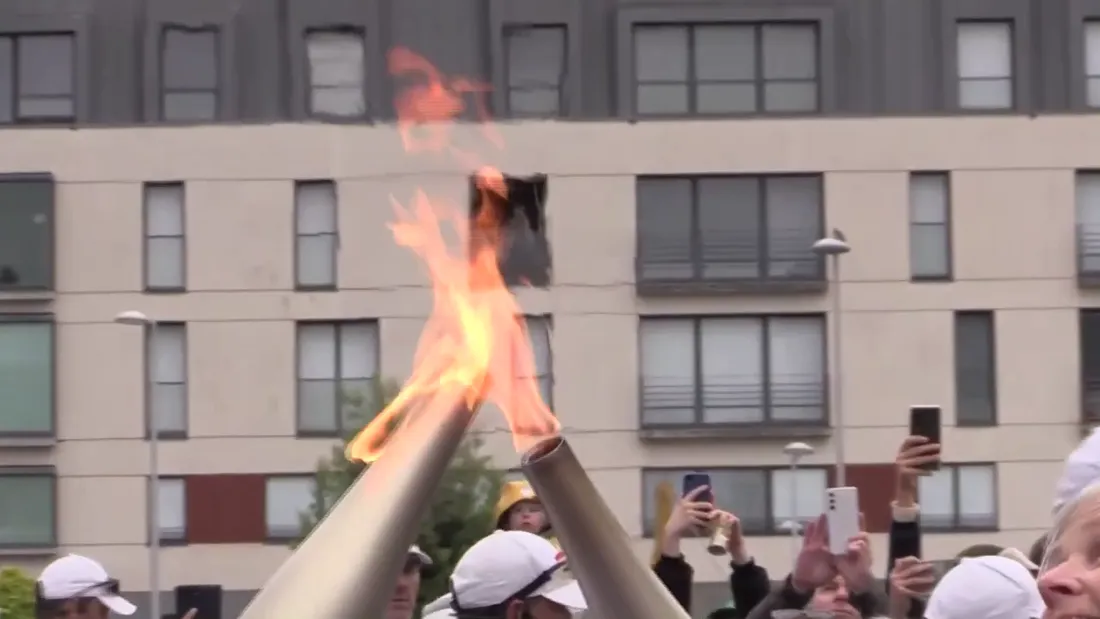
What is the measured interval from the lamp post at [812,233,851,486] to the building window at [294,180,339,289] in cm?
848

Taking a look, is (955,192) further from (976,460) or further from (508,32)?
(508,32)

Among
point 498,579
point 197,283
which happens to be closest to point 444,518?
point 197,283

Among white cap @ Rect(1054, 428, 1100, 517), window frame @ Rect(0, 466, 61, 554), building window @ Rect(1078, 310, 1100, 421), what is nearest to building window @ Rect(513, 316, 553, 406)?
window frame @ Rect(0, 466, 61, 554)

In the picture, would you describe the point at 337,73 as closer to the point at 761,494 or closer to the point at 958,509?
the point at 761,494

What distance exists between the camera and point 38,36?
129 feet

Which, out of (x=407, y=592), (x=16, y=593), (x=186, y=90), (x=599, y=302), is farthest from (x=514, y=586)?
(x=186, y=90)

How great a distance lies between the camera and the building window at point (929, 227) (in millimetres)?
39250

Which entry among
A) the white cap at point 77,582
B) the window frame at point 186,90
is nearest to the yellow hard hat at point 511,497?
the white cap at point 77,582

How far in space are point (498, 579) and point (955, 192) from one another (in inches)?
1371

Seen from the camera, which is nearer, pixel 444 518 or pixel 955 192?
pixel 444 518

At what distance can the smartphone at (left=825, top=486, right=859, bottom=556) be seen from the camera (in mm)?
6609

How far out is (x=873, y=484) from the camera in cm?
3916

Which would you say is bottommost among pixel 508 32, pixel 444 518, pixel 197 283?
pixel 444 518

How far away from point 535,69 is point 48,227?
9194mm
